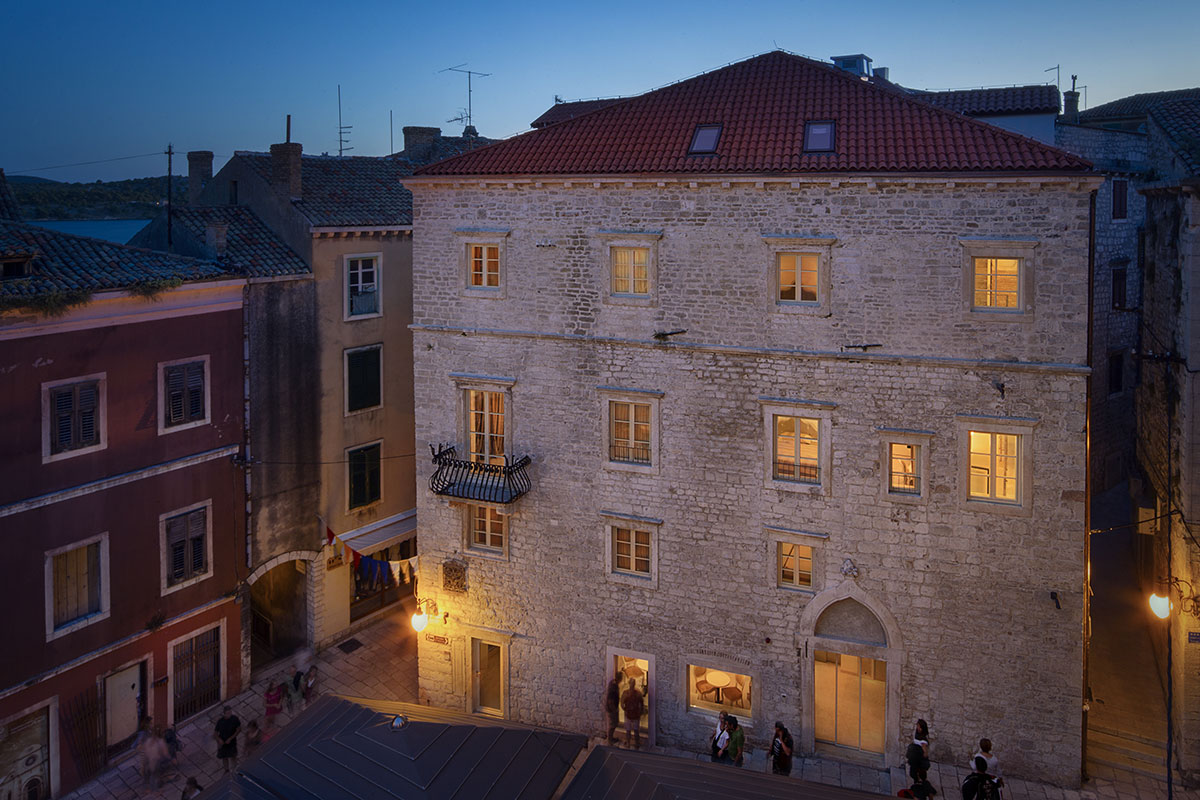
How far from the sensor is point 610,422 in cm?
2052

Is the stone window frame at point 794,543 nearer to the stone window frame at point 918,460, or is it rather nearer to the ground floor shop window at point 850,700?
the ground floor shop window at point 850,700

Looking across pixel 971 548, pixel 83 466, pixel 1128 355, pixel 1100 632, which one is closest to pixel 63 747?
pixel 83 466

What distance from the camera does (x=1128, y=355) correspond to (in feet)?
114

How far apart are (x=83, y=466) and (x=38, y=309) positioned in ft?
11.3

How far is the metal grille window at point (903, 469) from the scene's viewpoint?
60.2 feet

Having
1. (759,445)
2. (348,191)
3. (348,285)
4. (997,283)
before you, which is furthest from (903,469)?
(348,191)

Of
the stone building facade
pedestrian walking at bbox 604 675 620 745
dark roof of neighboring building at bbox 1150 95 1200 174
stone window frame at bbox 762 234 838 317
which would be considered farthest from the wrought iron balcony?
dark roof of neighboring building at bbox 1150 95 1200 174

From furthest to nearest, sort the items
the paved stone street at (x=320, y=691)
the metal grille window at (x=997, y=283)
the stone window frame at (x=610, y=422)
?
1. the stone window frame at (x=610, y=422)
2. the paved stone street at (x=320, y=691)
3. the metal grille window at (x=997, y=283)

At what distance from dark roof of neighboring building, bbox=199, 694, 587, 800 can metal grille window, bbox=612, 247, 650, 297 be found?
9.52 meters

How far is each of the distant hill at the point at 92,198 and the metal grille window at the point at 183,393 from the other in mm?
10468


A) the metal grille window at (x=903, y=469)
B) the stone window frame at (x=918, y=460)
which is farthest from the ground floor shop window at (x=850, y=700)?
the metal grille window at (x=903, y=469)

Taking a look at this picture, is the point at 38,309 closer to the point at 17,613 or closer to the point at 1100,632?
the point at 17,613

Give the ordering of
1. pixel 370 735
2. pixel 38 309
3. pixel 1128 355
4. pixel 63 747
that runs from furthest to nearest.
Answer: pixel 1128 355 → pixel 63 747 → pixel 38 309 → pixel 370 735

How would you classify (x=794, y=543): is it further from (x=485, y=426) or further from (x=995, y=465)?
(x=485, y=426)
